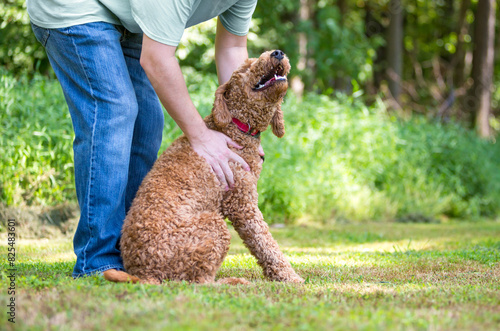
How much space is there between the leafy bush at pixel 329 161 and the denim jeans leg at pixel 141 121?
6.99ft

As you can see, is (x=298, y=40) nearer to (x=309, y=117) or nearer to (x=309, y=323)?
(x=309, y=117)

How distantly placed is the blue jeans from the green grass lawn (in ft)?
1.03

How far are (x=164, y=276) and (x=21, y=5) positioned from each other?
287 inches

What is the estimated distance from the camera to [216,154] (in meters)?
2.84

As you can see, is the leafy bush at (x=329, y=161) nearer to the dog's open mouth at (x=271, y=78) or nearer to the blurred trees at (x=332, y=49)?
the blurred trees at (x=332, y=49)

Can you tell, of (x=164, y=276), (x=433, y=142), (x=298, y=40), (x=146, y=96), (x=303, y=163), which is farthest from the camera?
(x=298, y=40)

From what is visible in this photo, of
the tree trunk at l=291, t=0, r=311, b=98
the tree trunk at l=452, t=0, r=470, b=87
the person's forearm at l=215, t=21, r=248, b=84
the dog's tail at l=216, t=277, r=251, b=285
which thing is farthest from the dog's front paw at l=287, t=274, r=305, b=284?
the tree trunk at l=452, t=0, r=470, b=87

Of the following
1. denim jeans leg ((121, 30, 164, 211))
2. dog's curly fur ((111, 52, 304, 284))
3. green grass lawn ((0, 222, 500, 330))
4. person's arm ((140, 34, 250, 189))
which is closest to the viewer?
green grass lawn ((0, 222, 500, 330))

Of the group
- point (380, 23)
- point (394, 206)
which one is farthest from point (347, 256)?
point (380, 23)

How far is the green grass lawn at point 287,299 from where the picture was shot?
1.81 meters

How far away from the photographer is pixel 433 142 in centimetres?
876

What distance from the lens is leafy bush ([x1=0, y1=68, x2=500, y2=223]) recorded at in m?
5.16

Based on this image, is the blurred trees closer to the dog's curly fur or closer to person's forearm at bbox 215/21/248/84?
person's forearm at bbox 215/21/248/84

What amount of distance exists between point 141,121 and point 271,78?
2.97 feet
